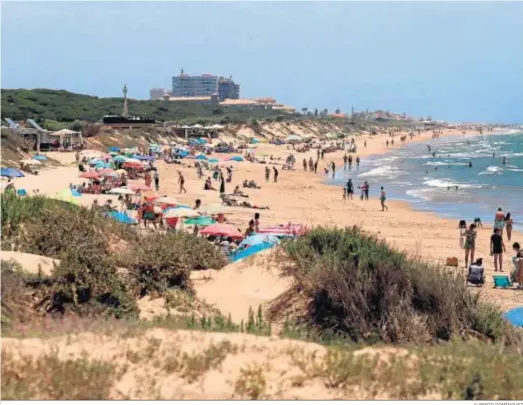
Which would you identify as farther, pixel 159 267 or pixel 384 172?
pixel 384 172

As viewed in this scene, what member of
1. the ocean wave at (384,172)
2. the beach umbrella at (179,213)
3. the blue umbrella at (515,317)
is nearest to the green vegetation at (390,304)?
the blue umbrella at (515,317)

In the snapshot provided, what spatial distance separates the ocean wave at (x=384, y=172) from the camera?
4365cm

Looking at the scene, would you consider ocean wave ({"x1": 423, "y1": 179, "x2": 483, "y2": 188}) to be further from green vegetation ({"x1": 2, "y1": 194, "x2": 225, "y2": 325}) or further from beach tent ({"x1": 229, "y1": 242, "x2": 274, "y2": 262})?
green vegetation ({"x1": 2, "y1": 194, "x2": 225, "y2": 325})

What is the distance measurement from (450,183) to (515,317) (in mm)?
30565

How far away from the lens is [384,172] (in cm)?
4634

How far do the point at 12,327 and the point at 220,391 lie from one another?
2.47m

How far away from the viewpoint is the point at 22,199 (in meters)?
12.7

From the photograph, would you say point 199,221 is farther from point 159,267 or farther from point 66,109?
point 66,109

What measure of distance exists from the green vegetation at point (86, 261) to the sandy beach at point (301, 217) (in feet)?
2.20

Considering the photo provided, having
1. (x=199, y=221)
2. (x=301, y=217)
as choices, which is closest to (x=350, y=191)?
(x=301, y=217)

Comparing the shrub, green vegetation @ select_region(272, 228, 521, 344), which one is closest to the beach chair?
green vegetation @ select_region(272, 228, 521, 344)

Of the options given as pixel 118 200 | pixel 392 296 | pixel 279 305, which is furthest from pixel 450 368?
pixel 118 200

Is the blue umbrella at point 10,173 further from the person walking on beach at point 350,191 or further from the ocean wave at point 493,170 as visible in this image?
the ocean wave at point 493,170

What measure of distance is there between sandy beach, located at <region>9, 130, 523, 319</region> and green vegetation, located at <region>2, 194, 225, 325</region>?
0.67 metres
